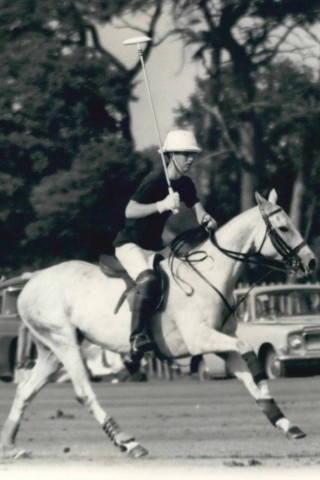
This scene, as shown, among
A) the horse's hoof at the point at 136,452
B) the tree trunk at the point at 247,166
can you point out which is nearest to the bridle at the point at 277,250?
the horse's hoof at the point at 136,452

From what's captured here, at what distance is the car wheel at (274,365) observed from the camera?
90.0 feet

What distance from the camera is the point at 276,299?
93.0 feet

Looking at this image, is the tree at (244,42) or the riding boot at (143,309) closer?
the riding boot at (143,309)

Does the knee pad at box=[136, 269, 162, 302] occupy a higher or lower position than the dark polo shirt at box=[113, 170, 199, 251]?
lower

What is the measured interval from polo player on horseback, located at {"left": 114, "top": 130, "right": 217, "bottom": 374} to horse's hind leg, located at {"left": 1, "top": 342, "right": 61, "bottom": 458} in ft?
2.83

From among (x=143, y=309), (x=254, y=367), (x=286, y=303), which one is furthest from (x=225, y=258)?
(x=286, y=303)

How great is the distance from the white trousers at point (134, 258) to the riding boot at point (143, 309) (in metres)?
0.09

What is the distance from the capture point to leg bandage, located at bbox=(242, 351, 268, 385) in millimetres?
12539

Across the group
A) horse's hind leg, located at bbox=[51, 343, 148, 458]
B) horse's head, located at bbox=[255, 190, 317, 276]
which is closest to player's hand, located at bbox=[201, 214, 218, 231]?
horse's head, located at bbox=[255, 190, 317, 276]

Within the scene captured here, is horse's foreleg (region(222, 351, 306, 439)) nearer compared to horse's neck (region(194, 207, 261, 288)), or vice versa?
horse's foreleg (region(222, 351, 306, 439))

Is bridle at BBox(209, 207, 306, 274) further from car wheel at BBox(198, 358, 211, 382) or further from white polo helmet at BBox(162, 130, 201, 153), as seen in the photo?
car wheel at BBox(198, 358, 211, 382)

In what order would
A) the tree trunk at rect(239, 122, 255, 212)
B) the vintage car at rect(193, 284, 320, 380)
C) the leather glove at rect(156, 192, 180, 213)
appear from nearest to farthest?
the leather glove at rect(156, 192, 180, 213), the vintage car at rect(193, 284, 320, 380), the tree trunk at rect(239, 122, 255, 212)

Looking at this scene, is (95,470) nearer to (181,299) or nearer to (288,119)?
(181,299)

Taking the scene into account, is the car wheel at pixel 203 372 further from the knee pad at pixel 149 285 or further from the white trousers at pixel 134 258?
the knee pad at pixel 149 285
